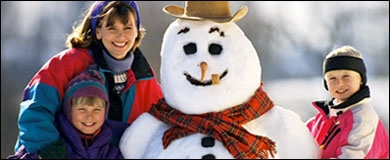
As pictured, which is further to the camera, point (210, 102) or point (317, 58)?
point (317, 58)

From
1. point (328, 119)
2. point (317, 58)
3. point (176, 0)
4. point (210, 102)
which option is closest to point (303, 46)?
point (317, 58)

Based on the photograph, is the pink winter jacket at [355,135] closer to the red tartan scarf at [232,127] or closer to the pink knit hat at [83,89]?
the red tartan scarf at [232,127]

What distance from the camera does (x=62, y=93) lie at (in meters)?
2.69

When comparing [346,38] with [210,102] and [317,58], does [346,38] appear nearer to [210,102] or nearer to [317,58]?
[317,58]

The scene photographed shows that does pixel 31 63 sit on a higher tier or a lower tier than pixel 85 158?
lower

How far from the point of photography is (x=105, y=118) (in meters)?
2.69

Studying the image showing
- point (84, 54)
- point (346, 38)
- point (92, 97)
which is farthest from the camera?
point (346, 38)

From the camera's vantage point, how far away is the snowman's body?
246 centimetres

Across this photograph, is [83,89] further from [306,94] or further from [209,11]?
A: [306,94]

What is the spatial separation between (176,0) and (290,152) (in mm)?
4066

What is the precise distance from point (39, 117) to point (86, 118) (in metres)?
0.17

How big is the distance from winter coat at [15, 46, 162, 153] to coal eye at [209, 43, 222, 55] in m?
0.50

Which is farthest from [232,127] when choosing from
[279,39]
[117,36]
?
[279,39]

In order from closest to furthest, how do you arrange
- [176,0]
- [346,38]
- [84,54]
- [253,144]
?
1. [253,144]
2. [84,54]
3. [176,0]
4. [346,38]
